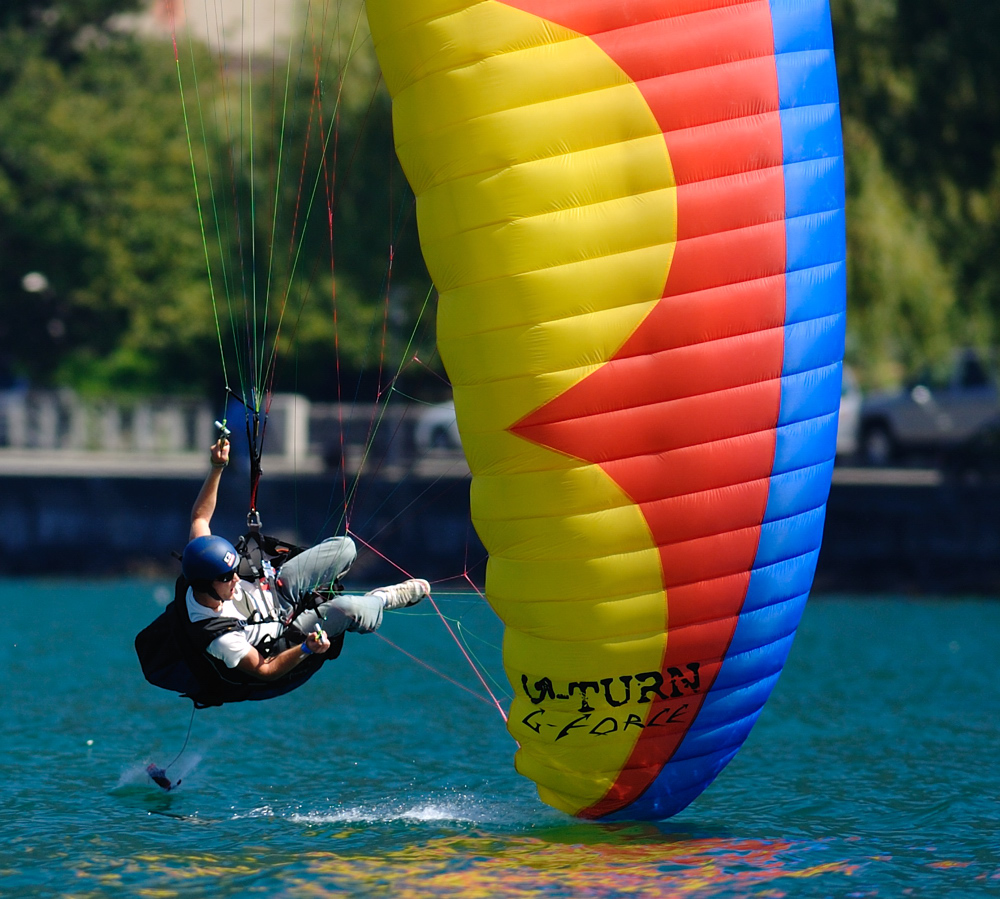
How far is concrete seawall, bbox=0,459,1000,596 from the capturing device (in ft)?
63.1

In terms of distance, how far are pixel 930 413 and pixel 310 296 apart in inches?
434

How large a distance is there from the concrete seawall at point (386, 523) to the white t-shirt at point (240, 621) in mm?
11434

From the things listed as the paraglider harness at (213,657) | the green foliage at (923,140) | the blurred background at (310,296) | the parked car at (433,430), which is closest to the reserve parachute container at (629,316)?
the paraglider harness at (213,657)

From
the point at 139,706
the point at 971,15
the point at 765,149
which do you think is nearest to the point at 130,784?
the point at 139,706

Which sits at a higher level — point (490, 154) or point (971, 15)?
point (971, 15)

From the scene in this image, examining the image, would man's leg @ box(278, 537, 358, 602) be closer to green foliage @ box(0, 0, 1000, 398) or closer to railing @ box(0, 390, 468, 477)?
green foliage @ box(0, 0, 1000, 398)

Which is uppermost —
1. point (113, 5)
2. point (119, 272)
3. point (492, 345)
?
point (113, 5)

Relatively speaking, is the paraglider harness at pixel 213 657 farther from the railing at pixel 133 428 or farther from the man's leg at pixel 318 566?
the railing at pixel 133 428

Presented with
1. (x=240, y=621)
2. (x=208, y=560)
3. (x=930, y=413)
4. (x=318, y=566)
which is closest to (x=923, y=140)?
(x=930, y=413)

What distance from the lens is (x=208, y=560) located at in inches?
281

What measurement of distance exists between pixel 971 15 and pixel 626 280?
14054mm

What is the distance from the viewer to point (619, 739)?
23.9 feet

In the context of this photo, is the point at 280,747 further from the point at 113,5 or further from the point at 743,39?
the point at 113,5

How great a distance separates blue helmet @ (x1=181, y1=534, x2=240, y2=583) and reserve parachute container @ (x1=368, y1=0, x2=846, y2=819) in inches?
45.7
